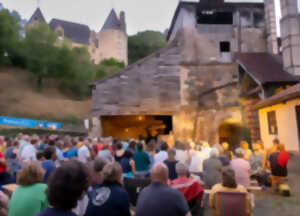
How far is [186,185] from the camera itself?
3934 mm

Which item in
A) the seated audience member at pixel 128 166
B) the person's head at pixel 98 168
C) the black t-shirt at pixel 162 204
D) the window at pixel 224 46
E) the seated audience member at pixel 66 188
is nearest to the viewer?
the seated audience member at pixel 66 188

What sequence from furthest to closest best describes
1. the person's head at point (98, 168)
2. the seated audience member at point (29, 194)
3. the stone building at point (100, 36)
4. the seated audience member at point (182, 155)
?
the stone building at point (100, 36), the seated audience member at point (182, 155), the person's head at point (98, 168), the seated audience member at point (29, 194)

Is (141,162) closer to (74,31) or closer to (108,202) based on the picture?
(108,202)

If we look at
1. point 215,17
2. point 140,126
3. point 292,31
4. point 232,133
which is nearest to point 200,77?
point 232,133

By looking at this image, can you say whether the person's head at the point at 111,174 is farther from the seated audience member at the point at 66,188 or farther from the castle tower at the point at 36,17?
the castle tower at the point at 36,17

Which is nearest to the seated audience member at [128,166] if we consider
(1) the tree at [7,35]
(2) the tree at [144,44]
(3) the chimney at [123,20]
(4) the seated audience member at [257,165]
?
(4) the seated audience member at [257,165]

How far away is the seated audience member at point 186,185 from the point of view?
3918 mm

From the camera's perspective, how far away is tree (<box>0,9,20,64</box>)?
1398 inches

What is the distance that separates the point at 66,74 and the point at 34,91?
5803 mm

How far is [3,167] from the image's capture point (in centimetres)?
386

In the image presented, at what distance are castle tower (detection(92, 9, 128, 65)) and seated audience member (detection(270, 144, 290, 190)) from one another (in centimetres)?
5195

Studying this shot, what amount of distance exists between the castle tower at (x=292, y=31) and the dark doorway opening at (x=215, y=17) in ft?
20.3

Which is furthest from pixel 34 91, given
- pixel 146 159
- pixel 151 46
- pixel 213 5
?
pixel 146 159

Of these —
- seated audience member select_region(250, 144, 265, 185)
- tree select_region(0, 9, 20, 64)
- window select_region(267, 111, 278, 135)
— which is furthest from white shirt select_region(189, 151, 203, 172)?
tree select_region(0, 9, 20, 64)
